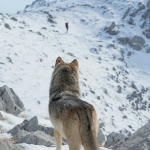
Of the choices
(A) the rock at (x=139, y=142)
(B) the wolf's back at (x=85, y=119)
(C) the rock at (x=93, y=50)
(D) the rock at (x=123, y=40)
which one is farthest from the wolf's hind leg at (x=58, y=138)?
(D) the rock at (x=123, y=40)

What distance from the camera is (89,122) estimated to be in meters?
5.71

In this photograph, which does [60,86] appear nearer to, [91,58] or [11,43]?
[11,43]

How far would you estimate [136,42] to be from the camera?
2120 inches

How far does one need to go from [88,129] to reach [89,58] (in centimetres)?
3988

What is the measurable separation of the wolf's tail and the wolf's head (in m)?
1.31

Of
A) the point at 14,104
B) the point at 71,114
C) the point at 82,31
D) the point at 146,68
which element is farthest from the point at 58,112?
the point at 82,31

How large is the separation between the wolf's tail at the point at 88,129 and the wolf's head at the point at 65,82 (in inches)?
51.5

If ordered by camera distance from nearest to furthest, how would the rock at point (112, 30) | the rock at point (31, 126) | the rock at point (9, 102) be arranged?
the rock at point (31, 126), the rock at point (9, 102), the rock at point (112, 30)

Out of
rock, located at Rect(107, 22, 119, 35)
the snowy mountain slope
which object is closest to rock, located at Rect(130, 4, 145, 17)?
the snowy mountain slope

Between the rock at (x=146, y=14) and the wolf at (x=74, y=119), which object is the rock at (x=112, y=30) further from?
the wolf at (x=74, y=119)

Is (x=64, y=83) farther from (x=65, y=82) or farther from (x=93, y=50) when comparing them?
(x=93, y=50)

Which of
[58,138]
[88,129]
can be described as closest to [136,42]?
[58,138]

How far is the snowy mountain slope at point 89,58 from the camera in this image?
3123 cm

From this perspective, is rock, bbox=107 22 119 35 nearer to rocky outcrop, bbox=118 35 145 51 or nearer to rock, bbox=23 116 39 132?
rocky outcrop, bbox=118 35 145 51
